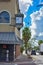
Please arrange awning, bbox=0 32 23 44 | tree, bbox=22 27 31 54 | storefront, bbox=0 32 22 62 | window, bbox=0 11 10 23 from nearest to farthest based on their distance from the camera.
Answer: awning, bbox=0 32 23 44
storefront, bbox=0 32 22 62
window, bbox=0 11 10 23
tree, bbox=22 27 31 54

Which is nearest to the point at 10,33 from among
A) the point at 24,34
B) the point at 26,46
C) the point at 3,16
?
the point at 3,16

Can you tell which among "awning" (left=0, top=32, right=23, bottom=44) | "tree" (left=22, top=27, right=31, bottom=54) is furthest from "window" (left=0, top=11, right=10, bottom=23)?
"tree" (left=22, top=27, right=31, bottom=54)

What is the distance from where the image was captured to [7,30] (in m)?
29.6

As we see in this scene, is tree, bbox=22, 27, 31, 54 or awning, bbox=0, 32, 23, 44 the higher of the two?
awning, bbox=0, 32, 23, 44

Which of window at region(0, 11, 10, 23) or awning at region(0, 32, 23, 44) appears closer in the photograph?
awning at region(0, 32, 23, 44)

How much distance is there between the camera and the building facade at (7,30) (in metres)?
28.2

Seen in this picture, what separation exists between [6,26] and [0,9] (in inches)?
100

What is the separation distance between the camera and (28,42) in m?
62.4

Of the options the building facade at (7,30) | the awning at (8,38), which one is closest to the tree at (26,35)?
the building facade at (7,30)

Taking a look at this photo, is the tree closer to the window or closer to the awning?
the window

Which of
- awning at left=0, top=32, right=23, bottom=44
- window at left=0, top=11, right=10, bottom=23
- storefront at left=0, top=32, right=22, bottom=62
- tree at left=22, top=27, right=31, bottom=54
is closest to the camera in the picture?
awning at left=0, top=32, right=23, bottom=44

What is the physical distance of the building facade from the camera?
1110 inches

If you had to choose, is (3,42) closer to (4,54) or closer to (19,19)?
(4,54)

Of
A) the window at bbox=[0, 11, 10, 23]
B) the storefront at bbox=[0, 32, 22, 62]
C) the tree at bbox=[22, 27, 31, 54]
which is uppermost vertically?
the window at bbox=[0, 11, 10, 23]
